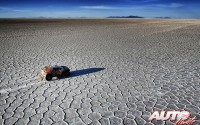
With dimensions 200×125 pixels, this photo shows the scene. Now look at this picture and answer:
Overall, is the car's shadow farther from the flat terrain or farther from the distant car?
the distant car

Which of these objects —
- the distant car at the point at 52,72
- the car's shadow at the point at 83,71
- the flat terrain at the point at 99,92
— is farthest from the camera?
the car's shadow at the point at 83,71

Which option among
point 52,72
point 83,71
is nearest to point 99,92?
point 52,72

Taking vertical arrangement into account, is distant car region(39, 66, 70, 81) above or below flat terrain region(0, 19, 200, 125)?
above

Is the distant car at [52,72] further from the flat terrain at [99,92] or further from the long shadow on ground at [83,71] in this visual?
the long shadow on ground at [83,71]

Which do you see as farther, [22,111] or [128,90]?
[128,90]

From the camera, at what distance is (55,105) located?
512 centimetres

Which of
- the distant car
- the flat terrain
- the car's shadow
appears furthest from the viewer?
the car's shadow

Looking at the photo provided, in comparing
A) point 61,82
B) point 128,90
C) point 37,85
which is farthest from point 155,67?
point 37,85

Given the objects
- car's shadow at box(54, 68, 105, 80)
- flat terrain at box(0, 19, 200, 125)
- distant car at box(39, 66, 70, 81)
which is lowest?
car's shadow at box(54, 68, 105, 80)

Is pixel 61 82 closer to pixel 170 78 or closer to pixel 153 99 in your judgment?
pixel 153 99

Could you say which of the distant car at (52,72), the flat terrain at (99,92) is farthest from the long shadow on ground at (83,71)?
the distant car at (52,72)

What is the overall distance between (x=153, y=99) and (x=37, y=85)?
352 centimetres

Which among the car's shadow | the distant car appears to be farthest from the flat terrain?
the distant car

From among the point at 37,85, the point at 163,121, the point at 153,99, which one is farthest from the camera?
the point at 37,85
